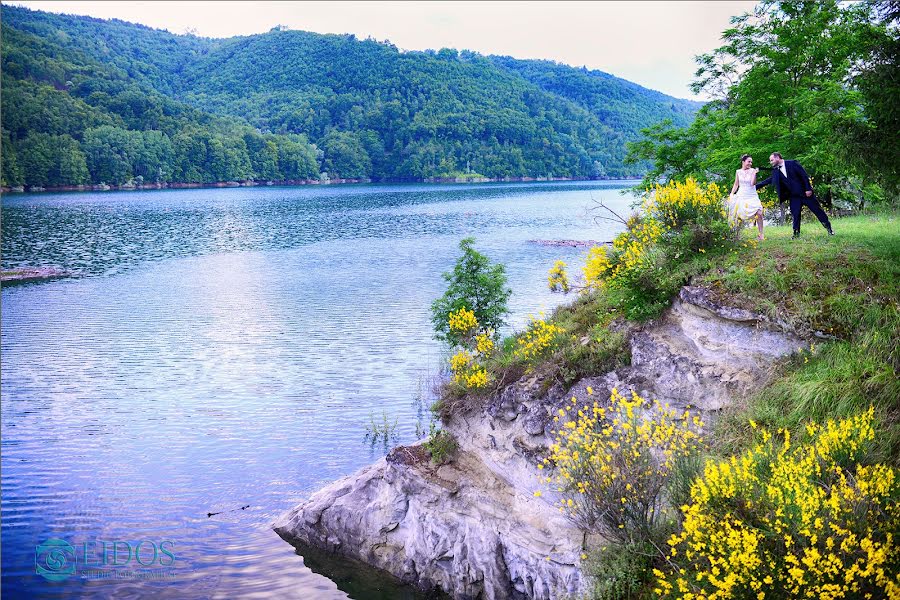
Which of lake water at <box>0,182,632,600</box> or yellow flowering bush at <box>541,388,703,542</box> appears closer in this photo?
yellow flowering bush at <box>541,388,703,542</box>

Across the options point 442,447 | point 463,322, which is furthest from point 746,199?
point 463,322

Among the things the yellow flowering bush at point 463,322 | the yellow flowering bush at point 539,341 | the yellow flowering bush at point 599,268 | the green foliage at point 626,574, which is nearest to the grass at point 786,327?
the green foliage at point 626,574

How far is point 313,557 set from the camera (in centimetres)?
1430

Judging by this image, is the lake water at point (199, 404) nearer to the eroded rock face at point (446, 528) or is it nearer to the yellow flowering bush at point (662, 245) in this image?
the eroded rock face at point (446, 528)

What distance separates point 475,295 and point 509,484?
408 inches

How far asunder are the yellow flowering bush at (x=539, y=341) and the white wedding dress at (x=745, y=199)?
4.33m

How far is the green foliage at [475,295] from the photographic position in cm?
2231

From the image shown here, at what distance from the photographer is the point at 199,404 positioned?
22.2 meters

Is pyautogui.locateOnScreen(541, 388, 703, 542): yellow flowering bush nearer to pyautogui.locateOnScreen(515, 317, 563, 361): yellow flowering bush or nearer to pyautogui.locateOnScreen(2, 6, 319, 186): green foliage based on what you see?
pyautogui.locateOnScreen(515, 317, 563, 361): yellow flowering bush

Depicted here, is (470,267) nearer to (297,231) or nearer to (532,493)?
(532,493)

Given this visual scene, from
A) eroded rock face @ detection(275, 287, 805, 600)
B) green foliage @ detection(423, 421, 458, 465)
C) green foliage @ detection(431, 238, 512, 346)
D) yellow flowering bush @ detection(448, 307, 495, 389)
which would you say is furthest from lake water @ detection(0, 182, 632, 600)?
yellow flowering bush @ detection(448, 307, 495, 389)

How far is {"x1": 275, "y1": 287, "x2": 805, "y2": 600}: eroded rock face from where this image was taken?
11.4 m

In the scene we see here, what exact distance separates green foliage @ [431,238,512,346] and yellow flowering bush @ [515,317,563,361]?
766 centimetres

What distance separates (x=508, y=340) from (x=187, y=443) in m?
9.54
